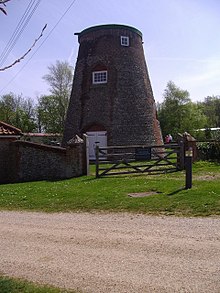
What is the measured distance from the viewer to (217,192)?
1066cm

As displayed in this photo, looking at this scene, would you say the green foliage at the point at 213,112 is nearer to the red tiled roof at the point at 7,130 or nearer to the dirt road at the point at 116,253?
the red tiled roof at the point at 7,130

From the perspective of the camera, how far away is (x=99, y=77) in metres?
26.8

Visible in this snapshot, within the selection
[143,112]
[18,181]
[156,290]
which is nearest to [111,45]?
[143,112]

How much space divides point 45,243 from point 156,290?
121 inches

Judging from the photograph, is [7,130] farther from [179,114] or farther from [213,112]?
[213,112]

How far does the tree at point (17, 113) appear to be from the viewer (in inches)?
2462

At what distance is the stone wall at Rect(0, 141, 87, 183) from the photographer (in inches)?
704

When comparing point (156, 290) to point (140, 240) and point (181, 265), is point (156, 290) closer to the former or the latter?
point (181, 265)

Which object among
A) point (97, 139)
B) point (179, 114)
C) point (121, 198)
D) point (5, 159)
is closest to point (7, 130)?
point (5, 159)

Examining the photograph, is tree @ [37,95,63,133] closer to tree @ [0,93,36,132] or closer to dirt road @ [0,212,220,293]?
tree @ [0,93,36,132]

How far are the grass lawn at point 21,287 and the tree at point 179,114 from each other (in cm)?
5888

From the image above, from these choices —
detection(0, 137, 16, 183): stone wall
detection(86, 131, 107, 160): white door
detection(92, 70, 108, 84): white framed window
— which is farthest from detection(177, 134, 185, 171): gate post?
detection(92, 70, 108, 84): white framed window

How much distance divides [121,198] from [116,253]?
497 cm

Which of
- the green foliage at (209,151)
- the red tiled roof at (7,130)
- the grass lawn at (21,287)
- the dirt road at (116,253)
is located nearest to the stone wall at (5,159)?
the red tiled roof at (7,130)
